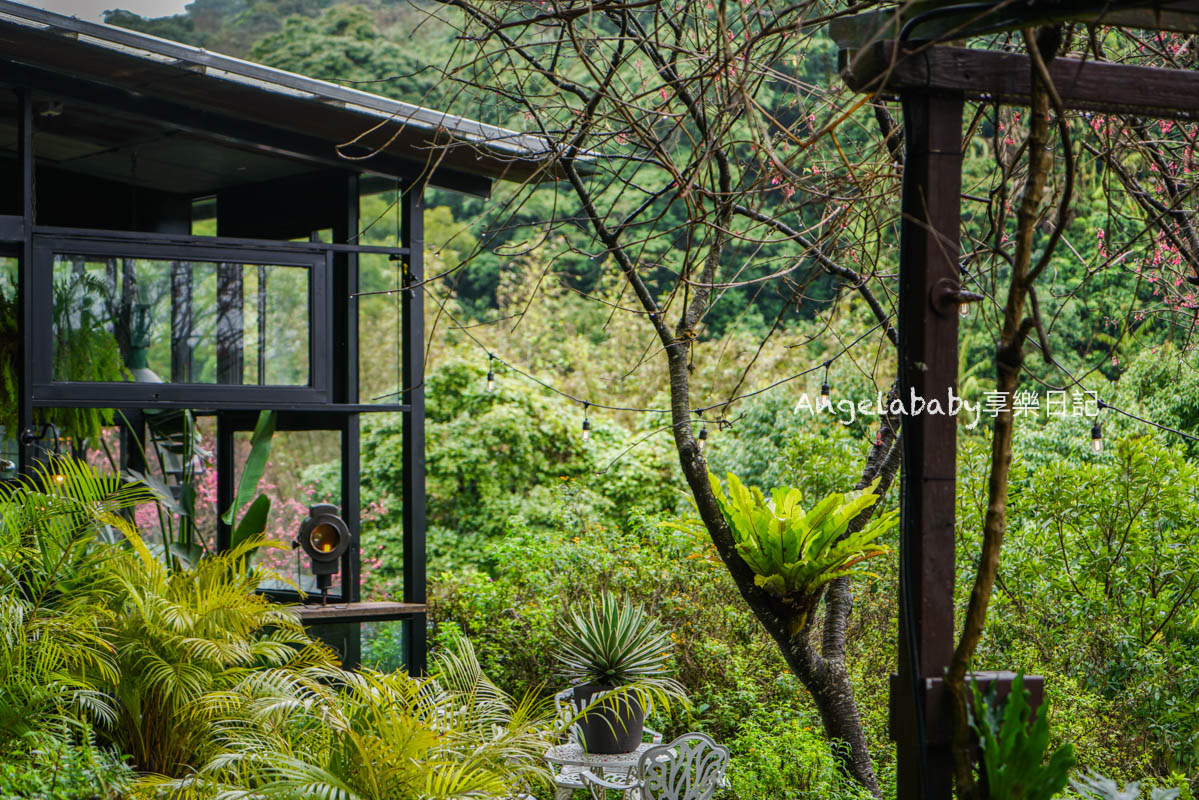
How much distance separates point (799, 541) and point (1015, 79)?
2456 mm

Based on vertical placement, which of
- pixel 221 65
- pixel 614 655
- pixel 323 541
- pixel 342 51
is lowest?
pixel 614 655

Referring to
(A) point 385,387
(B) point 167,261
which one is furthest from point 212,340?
(A) point 385,387

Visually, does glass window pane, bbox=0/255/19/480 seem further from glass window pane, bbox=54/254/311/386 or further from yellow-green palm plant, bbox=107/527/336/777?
yellow-green palm plant, bbox=107/527/336/777

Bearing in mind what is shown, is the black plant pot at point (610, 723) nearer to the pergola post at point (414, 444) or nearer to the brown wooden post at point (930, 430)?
the pergola post at point (414, 444)

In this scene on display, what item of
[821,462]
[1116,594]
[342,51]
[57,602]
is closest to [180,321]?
[57,602]

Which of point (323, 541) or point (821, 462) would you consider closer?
point (323, 541)

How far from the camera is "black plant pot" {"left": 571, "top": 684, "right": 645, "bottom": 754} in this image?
479cm

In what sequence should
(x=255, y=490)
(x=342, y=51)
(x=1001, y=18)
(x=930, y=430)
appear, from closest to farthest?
(x=1001, y=18), (x=930, y=430), (x=255, y=490), (x=342, y=51)

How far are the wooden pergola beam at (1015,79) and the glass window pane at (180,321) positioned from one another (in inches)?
162

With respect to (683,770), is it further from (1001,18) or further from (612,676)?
(1001,18)

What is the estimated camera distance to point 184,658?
466 centimetres

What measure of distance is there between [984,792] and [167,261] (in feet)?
15.5

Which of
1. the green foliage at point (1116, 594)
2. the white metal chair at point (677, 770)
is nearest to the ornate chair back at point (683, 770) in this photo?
the white metal chair at point (677, 770)

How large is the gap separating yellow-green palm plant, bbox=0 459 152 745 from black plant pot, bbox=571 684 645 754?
195 centimetres
